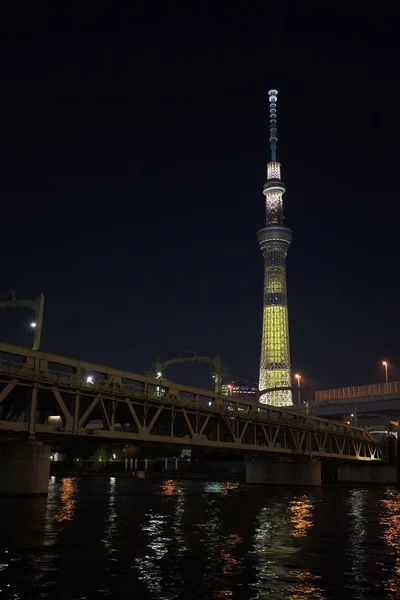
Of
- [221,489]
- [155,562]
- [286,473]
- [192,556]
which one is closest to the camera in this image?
[155,562]

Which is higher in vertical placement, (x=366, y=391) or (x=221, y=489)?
(x=366, y=391)

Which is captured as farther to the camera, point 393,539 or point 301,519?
point 301,519

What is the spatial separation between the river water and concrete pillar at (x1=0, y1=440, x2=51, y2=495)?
13.9 ft

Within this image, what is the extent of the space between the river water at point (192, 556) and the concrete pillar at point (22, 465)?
13.9ft

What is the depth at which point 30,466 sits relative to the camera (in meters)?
49.4

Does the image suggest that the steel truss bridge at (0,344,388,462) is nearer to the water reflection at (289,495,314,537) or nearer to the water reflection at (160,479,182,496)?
the water reflection at (160,479,182,496)

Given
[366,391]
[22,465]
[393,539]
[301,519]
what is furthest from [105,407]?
[366,391]

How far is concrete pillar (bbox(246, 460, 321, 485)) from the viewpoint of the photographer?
101 m

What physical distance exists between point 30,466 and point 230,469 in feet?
440

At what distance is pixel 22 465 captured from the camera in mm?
48906

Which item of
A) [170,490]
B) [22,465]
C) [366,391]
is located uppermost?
[366,391]

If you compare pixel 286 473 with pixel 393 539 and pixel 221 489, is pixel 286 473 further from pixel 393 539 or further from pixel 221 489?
pixel 393 539

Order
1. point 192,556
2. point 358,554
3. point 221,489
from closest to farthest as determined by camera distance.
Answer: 1. point 192,556
2. point 358,554
3. point 221,489

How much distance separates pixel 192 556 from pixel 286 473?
79.3 m
